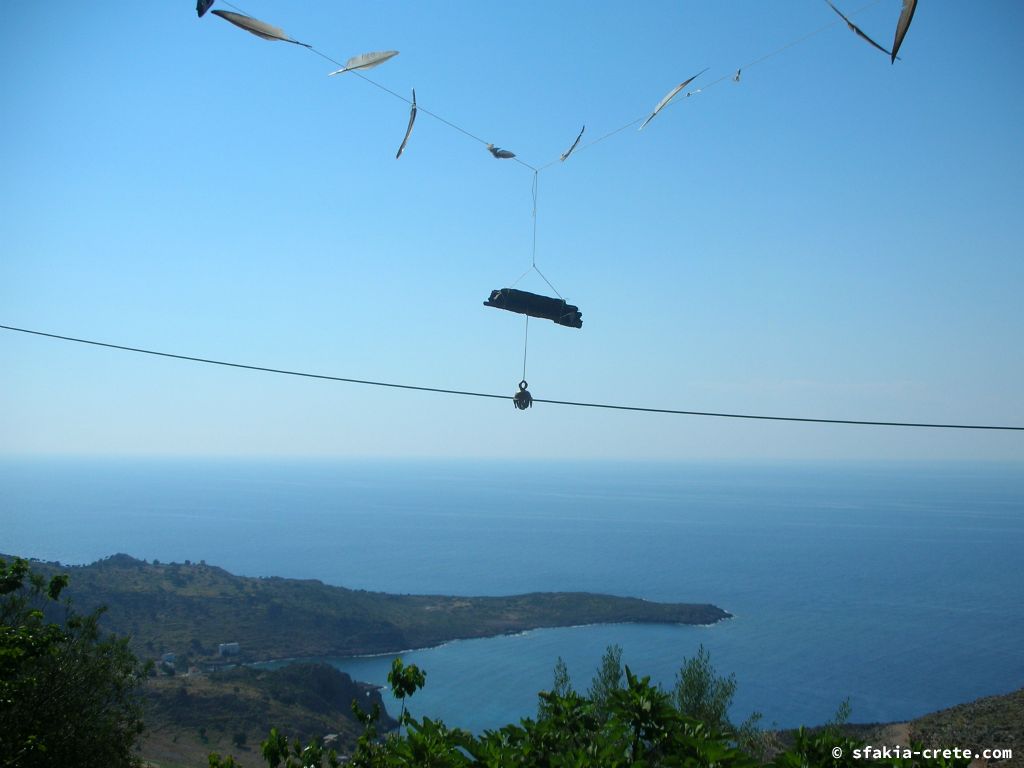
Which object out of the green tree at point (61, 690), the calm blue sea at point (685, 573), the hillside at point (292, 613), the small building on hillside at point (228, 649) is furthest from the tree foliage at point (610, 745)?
the small building on hillside at point (228, 649)

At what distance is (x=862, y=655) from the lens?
6269 cm

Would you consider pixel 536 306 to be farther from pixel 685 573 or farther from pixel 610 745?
pixel 685 573

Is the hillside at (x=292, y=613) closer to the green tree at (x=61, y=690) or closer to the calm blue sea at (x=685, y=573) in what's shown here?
the calm blue sea at (x=685, y=573)

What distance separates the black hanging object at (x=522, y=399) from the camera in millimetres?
7840

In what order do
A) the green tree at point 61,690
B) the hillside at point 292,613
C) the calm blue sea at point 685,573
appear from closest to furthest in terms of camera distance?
1. the green tree at point 61,690
2. the calm blue sea at point 685,573
3. the hillside at point 292,613

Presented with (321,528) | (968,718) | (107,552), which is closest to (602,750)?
(968,718)

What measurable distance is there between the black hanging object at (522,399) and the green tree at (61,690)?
5325mm

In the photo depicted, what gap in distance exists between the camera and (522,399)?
309 inches

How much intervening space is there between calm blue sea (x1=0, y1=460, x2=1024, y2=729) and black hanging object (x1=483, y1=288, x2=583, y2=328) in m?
45.0

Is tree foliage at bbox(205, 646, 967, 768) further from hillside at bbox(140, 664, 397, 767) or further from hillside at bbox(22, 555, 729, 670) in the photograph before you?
hillside at bbox(22, 555, 729, 670)

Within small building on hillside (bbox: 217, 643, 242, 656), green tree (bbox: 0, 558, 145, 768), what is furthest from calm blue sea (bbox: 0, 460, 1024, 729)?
green tree (bbox: 0, 558, 145, 768)

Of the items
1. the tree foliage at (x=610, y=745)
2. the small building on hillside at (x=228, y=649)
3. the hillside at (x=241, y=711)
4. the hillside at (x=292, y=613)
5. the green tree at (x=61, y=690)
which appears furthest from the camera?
the hillside at (x=292, y=613)

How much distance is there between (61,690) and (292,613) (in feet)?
187

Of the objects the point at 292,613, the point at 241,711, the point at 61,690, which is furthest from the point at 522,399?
the point at 292,613
